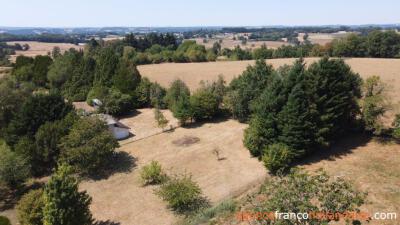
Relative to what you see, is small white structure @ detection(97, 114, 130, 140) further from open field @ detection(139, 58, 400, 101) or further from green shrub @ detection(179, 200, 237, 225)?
open field @ detection(139, 58, 400, 101)

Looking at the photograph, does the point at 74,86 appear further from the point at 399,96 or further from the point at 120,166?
the point at 399,96

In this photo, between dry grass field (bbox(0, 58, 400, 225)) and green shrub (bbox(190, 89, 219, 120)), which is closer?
dry grass field (bbox(0, 58, 400, 225))

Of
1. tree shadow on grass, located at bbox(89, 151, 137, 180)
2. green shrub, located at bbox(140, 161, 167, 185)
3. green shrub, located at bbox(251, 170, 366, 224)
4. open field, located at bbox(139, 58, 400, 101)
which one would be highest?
green shrub, located at bbox(251, 170, 366, 224)

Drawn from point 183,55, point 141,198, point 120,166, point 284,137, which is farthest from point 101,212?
point 183,55

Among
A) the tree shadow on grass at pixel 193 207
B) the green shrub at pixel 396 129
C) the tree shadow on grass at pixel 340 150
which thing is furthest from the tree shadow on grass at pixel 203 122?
the green shrub at pixel 396 129

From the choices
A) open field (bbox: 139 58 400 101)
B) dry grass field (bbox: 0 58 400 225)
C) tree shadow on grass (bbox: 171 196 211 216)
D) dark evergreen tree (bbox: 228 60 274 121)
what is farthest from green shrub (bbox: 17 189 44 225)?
open field (bbox: 139 58 400 101)

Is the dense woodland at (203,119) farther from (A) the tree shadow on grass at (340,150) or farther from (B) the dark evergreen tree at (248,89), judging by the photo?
(A) the tree shadow on grass at (340,150)
